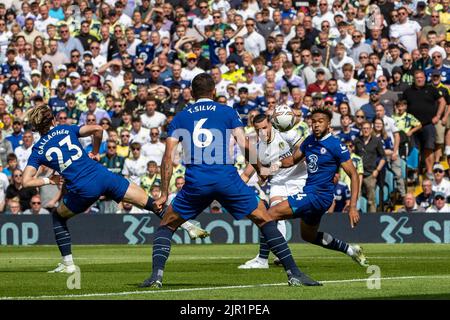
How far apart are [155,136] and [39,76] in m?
4.33

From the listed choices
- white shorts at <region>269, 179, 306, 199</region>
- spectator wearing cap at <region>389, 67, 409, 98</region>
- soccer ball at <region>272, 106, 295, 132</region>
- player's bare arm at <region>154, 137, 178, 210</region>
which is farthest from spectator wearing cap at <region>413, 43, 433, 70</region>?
player's bare arm at <region>154, 137, 178, 210</region>

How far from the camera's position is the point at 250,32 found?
3041cm

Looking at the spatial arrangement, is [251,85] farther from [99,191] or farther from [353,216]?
[353,216]

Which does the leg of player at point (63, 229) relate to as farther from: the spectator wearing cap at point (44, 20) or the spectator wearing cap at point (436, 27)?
the spectator wearing cap at point (44, 20)

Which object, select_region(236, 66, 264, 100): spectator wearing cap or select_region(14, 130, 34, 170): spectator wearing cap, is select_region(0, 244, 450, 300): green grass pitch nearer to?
select_region(14, 130, 34, 170): spectator wearing cap

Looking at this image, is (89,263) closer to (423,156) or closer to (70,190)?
(70,190)

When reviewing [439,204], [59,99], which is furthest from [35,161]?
[59,99]

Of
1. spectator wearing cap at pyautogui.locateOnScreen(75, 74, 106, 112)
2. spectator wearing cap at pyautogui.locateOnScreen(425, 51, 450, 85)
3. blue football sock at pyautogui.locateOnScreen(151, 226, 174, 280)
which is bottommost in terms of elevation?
blue football sock at pyautogui.locateOnScreen(151, 226, 174, 280)

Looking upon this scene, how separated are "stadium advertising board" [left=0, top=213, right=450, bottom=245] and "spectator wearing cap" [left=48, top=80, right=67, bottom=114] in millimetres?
3609

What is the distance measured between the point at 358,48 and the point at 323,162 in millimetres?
14086

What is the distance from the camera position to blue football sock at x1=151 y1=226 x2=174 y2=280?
13625 mm

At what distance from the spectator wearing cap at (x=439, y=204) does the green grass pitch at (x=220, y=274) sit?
1793 mm

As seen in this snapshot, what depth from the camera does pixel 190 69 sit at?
29734 mm
